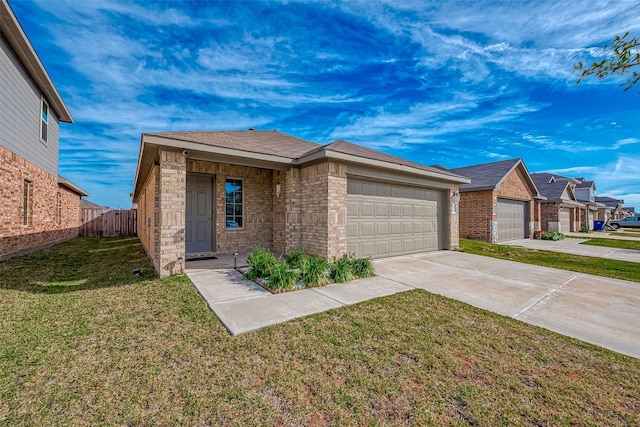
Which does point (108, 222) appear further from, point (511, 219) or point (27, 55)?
point (511, 219)

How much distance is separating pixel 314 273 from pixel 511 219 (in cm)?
1577

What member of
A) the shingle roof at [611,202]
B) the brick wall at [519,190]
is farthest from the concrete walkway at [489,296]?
the shingle roof at [611,202]

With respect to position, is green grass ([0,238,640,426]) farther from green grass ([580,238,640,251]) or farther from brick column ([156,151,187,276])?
green grass ([580,238,640,251])

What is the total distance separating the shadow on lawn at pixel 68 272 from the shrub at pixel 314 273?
3406 mm

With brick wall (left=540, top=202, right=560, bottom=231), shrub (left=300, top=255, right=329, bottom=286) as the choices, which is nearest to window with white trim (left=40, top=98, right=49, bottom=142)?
shrub (left=300, top=255, right=329, bottom=286)

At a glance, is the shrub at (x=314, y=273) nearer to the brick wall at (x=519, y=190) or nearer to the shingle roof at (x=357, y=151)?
the shingle roof at (x=357, y=151)

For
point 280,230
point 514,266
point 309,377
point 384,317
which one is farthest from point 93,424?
point 514,266

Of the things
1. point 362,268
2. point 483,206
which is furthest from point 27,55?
point 483,206

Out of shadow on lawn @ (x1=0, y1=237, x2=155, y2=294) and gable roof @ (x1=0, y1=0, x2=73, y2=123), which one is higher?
gable roof @ (x1=0, y1=0, x2=73, y2=123)

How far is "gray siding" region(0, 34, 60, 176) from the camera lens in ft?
24.0

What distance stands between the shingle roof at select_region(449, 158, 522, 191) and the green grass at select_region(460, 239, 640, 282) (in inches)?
159

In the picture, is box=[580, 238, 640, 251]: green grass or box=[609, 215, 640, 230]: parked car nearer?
box=[580, 238, 640, 251]: green grass

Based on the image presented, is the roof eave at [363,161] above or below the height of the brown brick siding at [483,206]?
above

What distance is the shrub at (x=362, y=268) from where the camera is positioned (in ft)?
20.4
